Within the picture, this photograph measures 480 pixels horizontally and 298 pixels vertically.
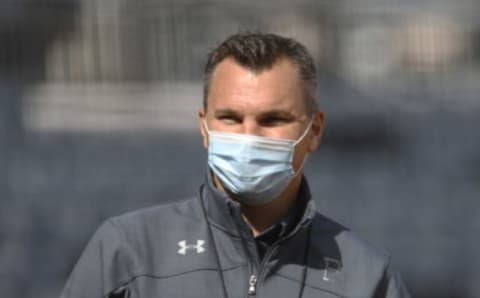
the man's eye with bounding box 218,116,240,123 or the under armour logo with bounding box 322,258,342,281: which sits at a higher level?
the man's eye with bounding box 218,116,240,123

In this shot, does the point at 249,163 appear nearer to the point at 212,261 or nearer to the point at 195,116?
the point at 212,261

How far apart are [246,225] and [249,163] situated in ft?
0.46

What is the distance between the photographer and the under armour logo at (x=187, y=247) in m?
2.51

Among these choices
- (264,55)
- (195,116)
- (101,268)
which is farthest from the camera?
(195,116)

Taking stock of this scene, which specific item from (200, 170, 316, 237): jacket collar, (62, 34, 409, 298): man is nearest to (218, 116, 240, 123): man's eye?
(62, 34, 409, 298): man

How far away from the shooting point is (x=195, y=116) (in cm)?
779

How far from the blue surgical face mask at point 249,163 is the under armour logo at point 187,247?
12 cm

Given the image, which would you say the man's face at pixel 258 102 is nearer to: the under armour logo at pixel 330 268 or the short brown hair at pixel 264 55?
the short brown hair at pixel 264 55

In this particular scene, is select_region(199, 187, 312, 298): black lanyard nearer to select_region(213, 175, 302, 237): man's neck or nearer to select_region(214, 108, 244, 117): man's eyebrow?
select_region(213, 175, 302, 237): man's neck

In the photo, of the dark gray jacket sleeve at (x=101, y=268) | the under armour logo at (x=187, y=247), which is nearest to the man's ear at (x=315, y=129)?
the under armour logo at (x=187, y=247)

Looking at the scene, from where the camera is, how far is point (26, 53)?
770cm

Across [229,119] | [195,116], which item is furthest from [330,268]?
[195,116]

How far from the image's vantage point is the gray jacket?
2449 mm

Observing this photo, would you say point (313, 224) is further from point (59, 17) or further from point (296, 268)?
point (59, 17)
